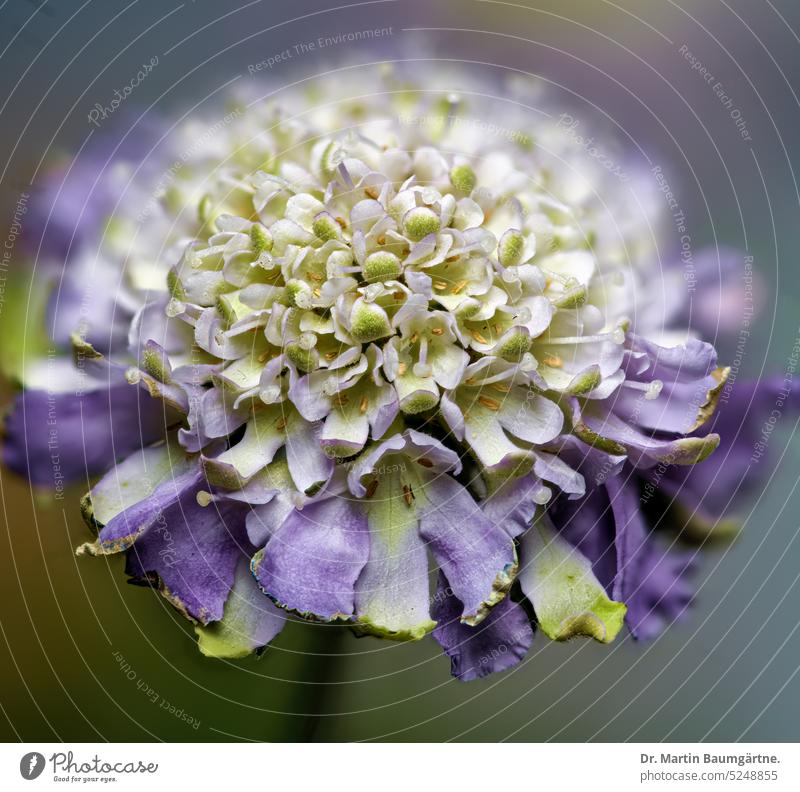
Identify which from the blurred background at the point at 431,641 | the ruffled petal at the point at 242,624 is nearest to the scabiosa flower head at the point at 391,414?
the ruffled petal at the point at 242,624

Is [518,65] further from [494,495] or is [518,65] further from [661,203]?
[494,495]

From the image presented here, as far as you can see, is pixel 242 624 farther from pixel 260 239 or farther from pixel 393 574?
pixel 260 239

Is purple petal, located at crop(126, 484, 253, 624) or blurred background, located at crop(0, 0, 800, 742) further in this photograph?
blurred background, located at crop(0, 0, 800, 742)

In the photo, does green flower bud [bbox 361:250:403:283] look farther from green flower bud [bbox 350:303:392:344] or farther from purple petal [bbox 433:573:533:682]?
purple petal [bbox 433:573:533:682]

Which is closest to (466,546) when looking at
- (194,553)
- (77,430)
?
(194,553)

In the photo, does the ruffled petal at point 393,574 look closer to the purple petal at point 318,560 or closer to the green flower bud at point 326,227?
the purple petal at point 318,560

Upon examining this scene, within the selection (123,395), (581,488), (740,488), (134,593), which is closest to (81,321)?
(123,395)
